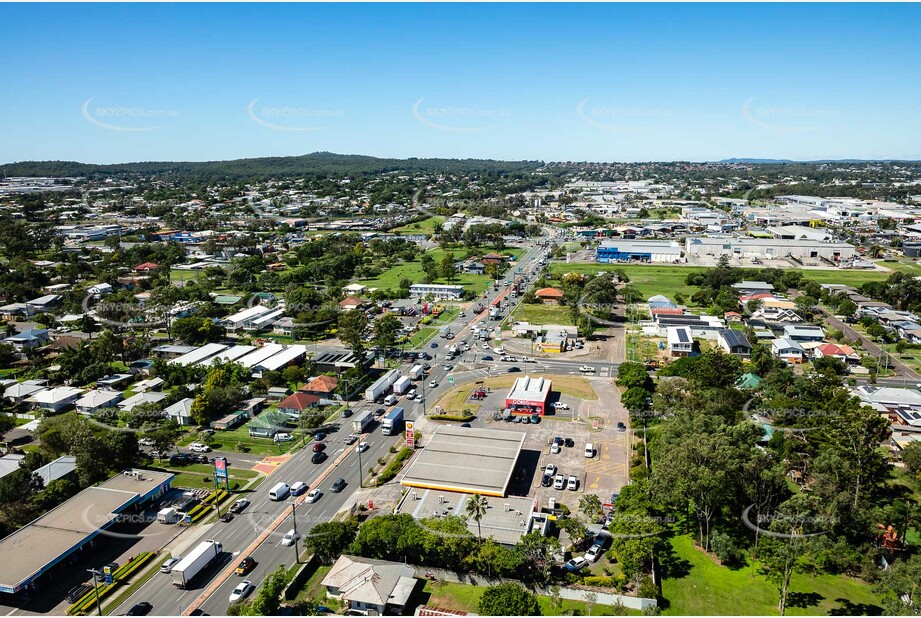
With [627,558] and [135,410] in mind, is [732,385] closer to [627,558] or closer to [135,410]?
[627,558]

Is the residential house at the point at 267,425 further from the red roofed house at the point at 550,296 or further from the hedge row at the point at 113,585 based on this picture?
the red roofed house at the point at 550,296

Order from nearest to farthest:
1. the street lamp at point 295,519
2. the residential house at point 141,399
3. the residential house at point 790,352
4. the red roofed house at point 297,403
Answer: the street lamp at point 295,519, the red roofed house at point 297,403, the residential house at point 141,399, the residential house at point 790,352

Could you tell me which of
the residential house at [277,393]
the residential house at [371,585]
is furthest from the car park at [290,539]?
the residential house at [277,393]

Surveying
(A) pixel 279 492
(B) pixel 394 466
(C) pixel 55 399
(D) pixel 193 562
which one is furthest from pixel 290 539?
(C) pixel 55 399

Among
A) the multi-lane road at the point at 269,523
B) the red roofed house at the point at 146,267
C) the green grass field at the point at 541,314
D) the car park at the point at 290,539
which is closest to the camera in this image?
the multi-lane road at the point at 269,523

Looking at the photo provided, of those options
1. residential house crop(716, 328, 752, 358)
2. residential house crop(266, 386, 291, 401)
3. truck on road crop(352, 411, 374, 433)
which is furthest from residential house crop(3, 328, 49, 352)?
residential house crop(716, 328, 752, 358)

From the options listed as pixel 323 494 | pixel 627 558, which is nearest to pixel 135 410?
pixel 323 494
